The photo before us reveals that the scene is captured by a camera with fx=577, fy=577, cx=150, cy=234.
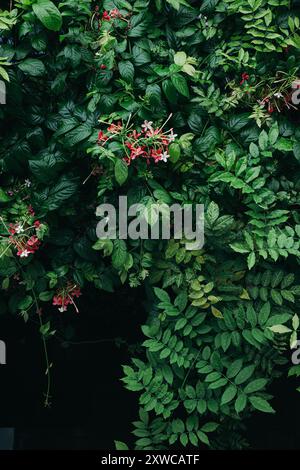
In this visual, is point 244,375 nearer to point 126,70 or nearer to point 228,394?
point 228,394

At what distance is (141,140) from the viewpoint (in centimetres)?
180

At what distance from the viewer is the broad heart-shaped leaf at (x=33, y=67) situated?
6.19ft

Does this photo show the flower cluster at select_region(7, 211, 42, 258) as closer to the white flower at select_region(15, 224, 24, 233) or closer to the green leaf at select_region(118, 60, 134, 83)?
the white flower at select_region(15, 224, 24, 233)

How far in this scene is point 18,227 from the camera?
1923 mm

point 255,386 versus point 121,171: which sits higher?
point 121,171

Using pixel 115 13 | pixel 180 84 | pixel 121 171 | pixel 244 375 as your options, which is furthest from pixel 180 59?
pixel 244 375

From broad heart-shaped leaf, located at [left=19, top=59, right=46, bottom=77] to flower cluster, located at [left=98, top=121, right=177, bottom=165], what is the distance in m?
0.31

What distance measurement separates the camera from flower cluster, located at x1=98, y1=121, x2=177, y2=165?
1784 mm

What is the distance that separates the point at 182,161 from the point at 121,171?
9.5 inches

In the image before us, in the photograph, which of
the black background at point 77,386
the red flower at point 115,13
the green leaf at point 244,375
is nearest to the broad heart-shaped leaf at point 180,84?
the red flower at point 115,13

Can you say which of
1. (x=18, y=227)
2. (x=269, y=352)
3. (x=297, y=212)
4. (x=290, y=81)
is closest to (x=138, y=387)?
(x=269, y=352)

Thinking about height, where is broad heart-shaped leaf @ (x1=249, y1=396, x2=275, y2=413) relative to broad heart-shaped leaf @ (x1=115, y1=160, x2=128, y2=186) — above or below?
below

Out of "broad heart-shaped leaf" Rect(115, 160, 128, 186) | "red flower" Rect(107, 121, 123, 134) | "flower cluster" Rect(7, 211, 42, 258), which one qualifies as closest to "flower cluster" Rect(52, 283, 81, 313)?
"flower cluster" Rect(7, 211, 42, 258)

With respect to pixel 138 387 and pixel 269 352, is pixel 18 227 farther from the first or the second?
Result: pixel 269 352
